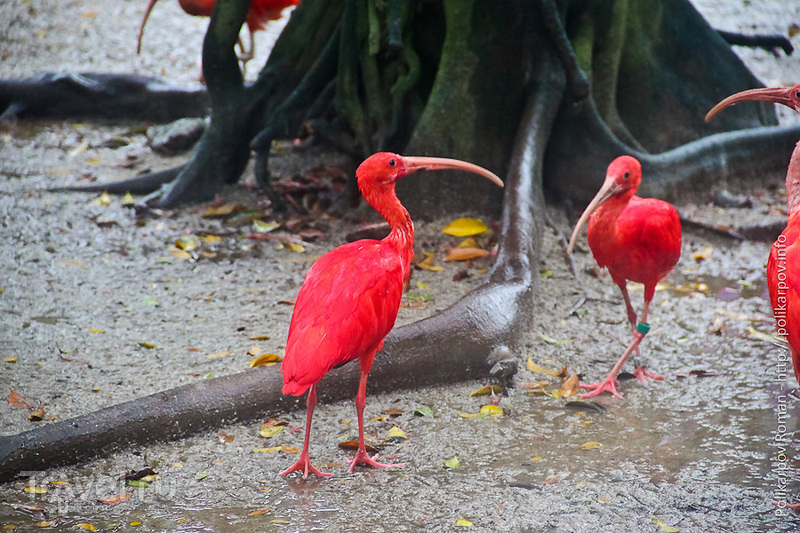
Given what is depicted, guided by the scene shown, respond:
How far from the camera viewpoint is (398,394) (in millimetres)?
3820

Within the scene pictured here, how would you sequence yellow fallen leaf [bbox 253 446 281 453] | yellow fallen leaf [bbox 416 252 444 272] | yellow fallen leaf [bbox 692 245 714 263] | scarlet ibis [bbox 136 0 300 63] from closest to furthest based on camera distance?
1. yellow fallen leaf [bbox 253 446 281 453]
2. yellow fallen leaf [bbox 416 252 444 272]
3. yellow fallen leaf [bbox 692 245 714 263]
4. scarlet ibis [bbox 136 0 300 63]

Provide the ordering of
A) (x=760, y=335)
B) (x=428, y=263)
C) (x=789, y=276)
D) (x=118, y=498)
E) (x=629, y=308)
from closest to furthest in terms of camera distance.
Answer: (x=789, y=276), (x=118, y=498), (x=629, y=308), (x=760, y=335), (x=428, y=263)

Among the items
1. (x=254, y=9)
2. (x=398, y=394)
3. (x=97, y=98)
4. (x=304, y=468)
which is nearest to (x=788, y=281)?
(x=398, y=394)

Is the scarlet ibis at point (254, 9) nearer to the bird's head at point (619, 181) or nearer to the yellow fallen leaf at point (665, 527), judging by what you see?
the bird's head at point (619, 181)

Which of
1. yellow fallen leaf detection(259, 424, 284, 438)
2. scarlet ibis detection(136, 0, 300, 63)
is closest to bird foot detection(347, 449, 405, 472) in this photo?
yellow fallen leaf detection(259, 424, 284, 438)

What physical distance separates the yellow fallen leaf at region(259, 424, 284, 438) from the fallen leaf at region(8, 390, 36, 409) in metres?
1.01

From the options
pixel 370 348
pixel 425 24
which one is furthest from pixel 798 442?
pixel 425 24

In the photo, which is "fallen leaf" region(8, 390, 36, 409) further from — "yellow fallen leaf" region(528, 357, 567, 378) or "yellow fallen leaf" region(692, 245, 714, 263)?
"yellow fallen leaf" region(692, 245, 714, 263)

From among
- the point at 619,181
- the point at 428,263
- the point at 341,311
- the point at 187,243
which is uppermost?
the point at 619,181

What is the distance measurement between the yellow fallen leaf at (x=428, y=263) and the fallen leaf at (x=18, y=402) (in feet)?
7.79

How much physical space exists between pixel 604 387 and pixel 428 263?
159cm

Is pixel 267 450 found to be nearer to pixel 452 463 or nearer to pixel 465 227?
pixel 452 463

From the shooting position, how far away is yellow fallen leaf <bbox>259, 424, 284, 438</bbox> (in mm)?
3463

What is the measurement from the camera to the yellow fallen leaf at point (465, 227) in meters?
5.31
